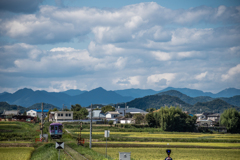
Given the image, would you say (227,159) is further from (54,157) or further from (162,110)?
(162,110)

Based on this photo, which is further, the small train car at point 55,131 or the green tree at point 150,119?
the green tree at point 150,119

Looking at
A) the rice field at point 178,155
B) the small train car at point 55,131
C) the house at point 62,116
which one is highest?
the house at point 62,116

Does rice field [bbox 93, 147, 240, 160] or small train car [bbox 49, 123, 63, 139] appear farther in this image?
small train car [bbox 49, 123, 63, 139]

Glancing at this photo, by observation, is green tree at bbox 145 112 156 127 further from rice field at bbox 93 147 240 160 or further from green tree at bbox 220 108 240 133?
rice field at bbox 93 147 240 160

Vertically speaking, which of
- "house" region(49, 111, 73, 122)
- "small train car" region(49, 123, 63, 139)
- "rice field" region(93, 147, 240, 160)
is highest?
"house" region(49, 111, 73, 122)

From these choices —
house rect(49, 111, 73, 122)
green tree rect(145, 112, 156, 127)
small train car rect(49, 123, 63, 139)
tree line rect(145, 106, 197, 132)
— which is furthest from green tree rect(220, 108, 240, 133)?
small train car rect(49, 123, 63, 139)

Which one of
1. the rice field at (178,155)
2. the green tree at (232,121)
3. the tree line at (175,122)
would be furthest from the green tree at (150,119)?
the rice field at (178,155)

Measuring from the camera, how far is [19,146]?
42219 mm

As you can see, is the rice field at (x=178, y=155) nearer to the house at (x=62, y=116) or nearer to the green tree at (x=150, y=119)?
the green tree at (x=150, y=119)

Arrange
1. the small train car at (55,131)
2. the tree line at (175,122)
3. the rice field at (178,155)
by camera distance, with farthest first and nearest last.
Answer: the tree line at (175,122) → the small train car at (55,131) → the rice field at (178,155)

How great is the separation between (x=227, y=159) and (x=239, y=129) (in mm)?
70211

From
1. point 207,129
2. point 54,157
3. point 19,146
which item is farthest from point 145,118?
point 54,157

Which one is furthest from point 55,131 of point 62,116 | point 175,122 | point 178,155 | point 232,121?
point 232,121

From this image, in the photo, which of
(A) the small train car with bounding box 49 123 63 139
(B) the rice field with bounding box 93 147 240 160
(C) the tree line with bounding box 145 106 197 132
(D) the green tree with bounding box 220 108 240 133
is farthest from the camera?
(D) the green tree with bounding box 220 108 240 133
